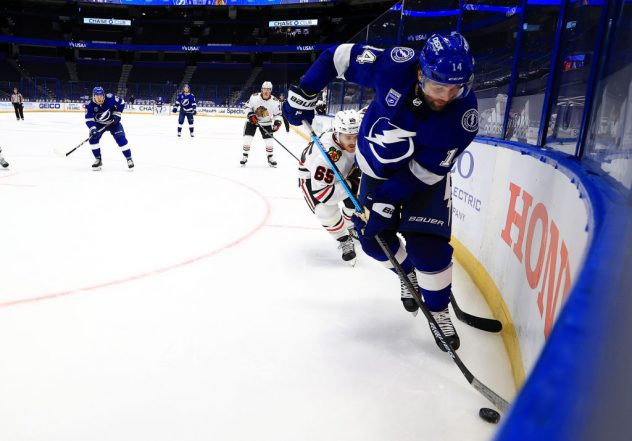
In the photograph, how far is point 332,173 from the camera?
295cm

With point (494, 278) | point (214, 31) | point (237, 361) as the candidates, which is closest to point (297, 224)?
point (494, 278)

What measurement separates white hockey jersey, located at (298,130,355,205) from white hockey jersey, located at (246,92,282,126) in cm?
422

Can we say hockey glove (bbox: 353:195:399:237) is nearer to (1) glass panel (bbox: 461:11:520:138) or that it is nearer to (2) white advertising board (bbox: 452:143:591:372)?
(2) white advertising board (bbox: 452:143:591:372)

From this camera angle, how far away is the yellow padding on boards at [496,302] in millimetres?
1725

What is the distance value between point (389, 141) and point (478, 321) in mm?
992

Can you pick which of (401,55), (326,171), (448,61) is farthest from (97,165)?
(448,61)

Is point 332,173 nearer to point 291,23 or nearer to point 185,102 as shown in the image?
point 185,102

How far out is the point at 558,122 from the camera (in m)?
2.12

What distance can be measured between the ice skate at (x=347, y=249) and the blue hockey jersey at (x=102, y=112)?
4717 millimetres

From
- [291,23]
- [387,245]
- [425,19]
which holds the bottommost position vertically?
[387,245]

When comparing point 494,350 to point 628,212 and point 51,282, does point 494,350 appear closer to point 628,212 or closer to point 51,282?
point 628,212

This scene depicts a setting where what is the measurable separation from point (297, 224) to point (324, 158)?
1174 millimetres

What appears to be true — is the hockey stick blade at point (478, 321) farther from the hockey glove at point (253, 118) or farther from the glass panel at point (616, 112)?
the hockey glove at point (253, 118)

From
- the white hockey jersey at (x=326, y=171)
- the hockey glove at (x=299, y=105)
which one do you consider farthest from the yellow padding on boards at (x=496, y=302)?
the hockey glove at (x=299, y=105)
